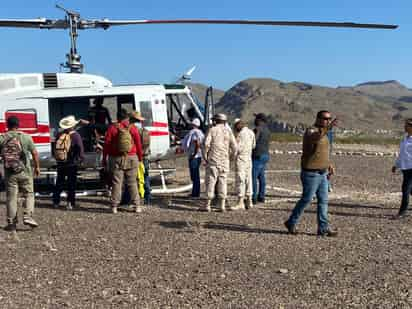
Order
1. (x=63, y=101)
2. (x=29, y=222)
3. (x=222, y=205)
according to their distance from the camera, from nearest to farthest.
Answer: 1. (x=29, y=222)
2. (x=222, y=205)
3. (x=63, y=101)

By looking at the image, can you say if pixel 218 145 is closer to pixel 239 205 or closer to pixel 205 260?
pixel 239 205

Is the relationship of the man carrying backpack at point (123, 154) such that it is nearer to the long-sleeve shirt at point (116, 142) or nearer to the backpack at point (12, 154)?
the long-sleeve shirt at point (116, 142)

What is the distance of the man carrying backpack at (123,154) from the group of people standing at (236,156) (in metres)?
1.26

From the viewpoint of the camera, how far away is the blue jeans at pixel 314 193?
23.5 feet

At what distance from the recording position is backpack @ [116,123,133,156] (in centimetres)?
903

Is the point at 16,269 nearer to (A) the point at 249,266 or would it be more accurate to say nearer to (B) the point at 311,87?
(A) the point at 249,266

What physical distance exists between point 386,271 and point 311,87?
130 metres

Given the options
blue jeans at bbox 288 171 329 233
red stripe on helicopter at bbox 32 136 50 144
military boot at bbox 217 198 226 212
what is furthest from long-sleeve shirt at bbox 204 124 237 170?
red stripe on helicopter at bbox 32 136 50 144

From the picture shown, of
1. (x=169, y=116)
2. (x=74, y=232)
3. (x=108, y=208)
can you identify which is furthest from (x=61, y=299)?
(x=169, y=116)

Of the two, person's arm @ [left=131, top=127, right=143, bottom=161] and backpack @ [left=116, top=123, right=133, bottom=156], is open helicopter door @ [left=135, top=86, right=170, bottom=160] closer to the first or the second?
person's arm @ [left=131, top=127, right=143, bottom=161]

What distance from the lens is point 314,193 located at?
7.19 metres

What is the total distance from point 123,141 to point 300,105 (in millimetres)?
94470

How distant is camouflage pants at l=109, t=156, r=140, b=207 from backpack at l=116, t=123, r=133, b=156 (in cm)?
15

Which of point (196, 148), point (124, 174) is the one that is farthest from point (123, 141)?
point (196, 148)
